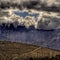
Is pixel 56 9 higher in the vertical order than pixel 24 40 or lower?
higher

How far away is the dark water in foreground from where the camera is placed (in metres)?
2.89

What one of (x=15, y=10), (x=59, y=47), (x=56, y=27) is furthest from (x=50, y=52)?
(x=15, y=10)

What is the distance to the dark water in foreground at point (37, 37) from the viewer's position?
2895 mm

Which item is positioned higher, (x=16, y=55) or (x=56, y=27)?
(x=56, y=27)

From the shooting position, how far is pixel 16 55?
2.91m

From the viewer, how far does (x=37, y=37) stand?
291 cm

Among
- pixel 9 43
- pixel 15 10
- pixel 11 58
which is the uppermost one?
pixel 15 10

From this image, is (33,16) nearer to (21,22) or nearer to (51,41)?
(21,22)

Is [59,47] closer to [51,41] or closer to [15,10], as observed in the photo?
[51,41]

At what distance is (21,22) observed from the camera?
2.93m

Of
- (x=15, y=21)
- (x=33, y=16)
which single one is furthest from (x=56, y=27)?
(x=15, y=21)

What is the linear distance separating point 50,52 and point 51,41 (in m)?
0.14

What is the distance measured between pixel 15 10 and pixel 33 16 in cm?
24

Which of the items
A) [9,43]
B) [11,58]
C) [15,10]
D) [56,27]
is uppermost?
[15,10]
